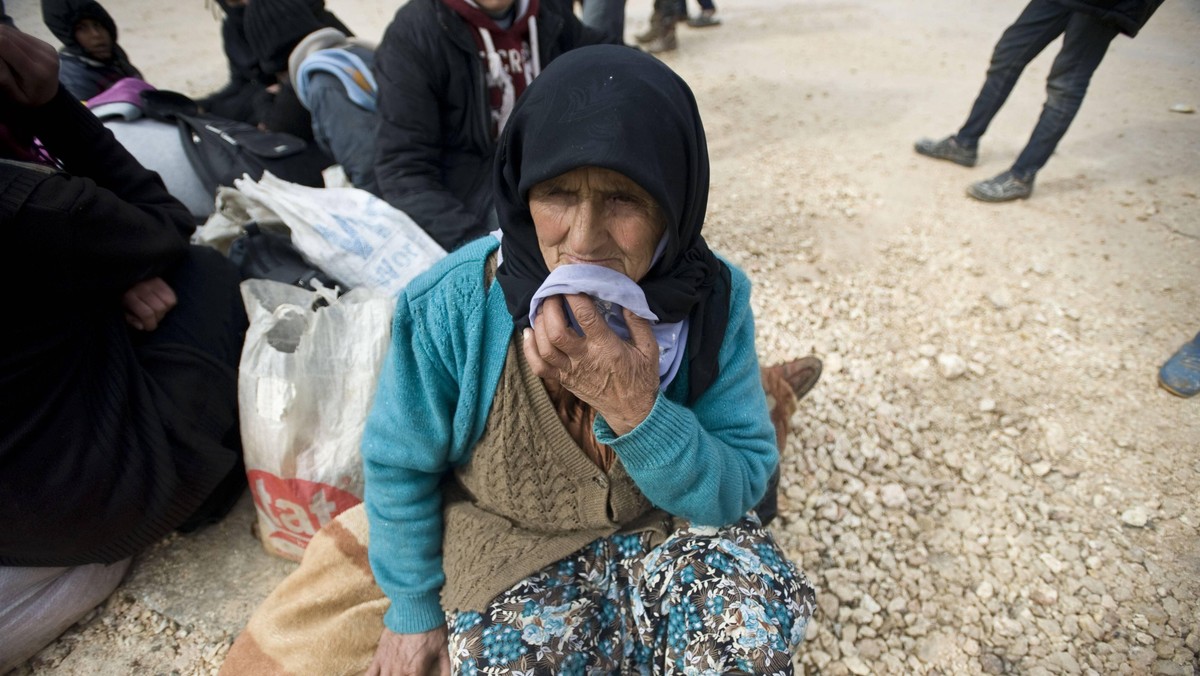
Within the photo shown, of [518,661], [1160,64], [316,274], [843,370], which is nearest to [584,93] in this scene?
[518,661]

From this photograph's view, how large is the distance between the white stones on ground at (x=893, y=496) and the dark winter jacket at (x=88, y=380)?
2225mm

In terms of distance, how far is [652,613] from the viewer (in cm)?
134

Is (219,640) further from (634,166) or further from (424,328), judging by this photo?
(634,166)

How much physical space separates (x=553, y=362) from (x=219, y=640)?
1498 mm

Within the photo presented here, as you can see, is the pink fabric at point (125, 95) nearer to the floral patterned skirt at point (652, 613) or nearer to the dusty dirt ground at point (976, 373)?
the dusty dirt ground at point (976, 373)

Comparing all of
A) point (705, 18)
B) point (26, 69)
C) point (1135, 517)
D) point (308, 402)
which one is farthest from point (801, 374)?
point (705, 18)

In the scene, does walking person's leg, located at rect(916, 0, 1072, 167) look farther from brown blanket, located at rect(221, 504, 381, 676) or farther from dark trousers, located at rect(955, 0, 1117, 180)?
brown blanket, located at rect(221, 504, 381, 676)

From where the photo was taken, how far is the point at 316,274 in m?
2.20

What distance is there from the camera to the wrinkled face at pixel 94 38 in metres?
3.65

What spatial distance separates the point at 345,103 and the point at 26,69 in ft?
4.24

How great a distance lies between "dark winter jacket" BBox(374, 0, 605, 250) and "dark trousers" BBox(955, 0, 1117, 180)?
344 centimetres

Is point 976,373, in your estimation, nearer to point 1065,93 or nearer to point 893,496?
point 893,496

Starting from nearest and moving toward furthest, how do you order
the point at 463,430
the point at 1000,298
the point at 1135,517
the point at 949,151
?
the point at 463,430 < the point at 1135,517 < the point at 1000,298 < the point at 949,151

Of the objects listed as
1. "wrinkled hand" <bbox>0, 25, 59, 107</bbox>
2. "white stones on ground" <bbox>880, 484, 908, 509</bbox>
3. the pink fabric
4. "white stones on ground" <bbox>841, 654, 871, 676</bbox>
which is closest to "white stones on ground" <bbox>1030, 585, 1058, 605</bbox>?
"white stones on ground" <bbox>880, 484, 908, 509</bbox>
